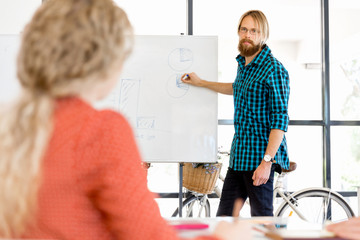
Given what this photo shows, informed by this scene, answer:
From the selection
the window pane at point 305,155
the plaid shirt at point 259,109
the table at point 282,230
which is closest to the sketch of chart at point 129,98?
the plaid shirt at point 259,109

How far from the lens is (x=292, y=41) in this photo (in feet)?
11.5

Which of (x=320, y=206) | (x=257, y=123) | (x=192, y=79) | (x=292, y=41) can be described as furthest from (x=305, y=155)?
(x=257, y=123)

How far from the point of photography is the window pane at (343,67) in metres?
3.50

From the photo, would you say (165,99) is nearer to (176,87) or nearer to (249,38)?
(176,87)

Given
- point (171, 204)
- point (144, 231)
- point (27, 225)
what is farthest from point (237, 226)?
point (171, 204)

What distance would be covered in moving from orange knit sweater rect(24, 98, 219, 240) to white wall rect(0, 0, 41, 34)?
3.00 m

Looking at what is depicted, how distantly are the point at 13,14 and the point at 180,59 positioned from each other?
1.52 meters

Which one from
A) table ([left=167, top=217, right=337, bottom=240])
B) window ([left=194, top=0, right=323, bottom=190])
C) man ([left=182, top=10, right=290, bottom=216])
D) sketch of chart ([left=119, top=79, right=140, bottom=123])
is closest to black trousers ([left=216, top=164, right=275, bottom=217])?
man ([left=182, top=10, right=290, bottom=216])

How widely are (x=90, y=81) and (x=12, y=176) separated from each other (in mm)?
173

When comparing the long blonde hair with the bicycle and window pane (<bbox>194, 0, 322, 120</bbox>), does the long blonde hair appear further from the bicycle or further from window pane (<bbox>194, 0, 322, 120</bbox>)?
window pane (<bbox>194, 0, 322, 120</bbox>)

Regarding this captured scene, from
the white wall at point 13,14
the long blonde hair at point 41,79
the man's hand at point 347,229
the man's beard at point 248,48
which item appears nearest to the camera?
the long blonde hair at point 41,79

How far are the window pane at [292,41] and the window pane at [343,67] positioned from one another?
115 mm

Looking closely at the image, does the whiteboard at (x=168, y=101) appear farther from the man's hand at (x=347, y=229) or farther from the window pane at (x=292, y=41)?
the man's hand at (x=347, y=229)

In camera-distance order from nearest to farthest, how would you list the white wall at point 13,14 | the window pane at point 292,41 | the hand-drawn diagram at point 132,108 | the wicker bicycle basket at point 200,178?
the hand-drawn diagram at point 132,108 < the wicker bicycle basket at point 200,178 < the white wall at point 13,14 < the window pane at point 292,41
